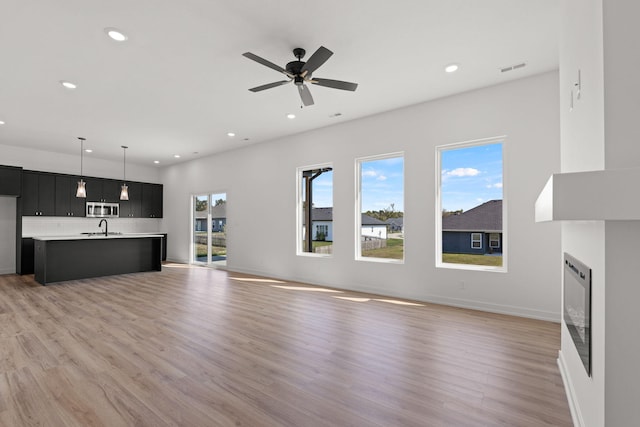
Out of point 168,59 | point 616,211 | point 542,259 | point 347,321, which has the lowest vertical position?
point 347,321

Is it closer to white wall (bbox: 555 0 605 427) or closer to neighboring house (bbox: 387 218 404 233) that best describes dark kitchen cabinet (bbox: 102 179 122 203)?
neighboring house (bbox: 387 218 404 233)

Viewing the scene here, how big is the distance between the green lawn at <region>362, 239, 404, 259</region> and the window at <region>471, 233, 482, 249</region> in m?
1.03

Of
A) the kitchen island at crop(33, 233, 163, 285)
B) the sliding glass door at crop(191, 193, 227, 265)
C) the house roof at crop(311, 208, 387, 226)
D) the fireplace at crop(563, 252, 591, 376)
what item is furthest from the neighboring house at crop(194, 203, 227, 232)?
the fireplace at crop(563, 252, 591, 376)

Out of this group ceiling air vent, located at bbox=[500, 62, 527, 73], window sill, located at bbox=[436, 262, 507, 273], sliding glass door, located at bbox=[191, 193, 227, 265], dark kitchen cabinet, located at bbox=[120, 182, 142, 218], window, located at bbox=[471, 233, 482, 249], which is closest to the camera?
ceiling air vent, located at bbox=[500, 62, 527, 73]

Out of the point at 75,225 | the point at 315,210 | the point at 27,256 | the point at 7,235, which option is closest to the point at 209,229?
the point at 75,225

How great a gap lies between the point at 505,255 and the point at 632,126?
3.50 metres

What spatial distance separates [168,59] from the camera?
3549 mm

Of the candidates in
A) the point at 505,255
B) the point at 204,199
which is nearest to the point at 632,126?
the point at 505,255

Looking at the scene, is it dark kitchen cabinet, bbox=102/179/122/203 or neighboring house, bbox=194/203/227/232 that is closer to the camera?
neighboring house, bbox=194/203/227/232

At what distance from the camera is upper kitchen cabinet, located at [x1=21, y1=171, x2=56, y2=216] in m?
7.34

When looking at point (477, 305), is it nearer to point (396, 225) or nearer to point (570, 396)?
point (396, 225)

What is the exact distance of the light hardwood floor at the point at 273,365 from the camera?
6.61 ft

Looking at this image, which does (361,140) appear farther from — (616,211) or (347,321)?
(616,211)

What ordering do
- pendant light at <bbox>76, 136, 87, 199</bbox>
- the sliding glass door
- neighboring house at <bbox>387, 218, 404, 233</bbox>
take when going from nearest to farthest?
neighboring house at <bbox>387, 218, 404, 233</bbox>
pendant light at <bbox>76, 136, 87, 199</bbox>
the sliding glass door
